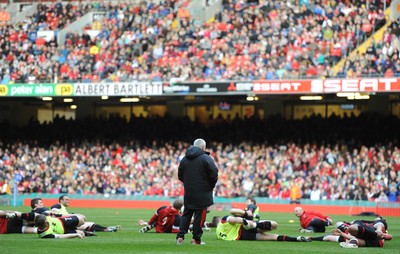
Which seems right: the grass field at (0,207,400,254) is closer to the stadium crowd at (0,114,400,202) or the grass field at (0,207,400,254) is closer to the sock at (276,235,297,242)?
the sock at (276,235,297,242)

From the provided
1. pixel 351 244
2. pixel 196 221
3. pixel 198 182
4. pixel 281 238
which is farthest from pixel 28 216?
pixel 351 244

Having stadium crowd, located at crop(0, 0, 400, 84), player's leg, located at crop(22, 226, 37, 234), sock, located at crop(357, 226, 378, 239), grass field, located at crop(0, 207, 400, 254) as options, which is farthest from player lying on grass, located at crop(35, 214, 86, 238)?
stadium crowd, located at crop(0, 0, 400, 84)

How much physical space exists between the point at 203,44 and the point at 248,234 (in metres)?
26.9

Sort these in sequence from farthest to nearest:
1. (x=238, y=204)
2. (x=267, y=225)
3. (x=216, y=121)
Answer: (x=216, y=121), (x=238, y=204), (x=267, y=225)

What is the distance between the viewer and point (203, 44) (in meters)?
46.2

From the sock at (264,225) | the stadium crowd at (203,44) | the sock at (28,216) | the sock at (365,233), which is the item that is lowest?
the sock at (365,233)

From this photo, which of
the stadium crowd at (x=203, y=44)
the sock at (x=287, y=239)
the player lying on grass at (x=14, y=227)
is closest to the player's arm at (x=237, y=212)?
the sock at (x=287, y=239)

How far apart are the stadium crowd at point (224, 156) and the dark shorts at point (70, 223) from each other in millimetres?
20552

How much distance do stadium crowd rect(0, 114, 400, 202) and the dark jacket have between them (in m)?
21.4

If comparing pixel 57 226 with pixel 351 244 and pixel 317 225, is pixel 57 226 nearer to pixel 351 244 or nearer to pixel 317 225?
pixel 351 244

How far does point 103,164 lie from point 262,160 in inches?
325

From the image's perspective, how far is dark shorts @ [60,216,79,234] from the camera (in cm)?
2039

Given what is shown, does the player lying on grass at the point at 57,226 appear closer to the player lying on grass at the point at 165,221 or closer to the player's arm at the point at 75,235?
the player's arm at the point at 75,235

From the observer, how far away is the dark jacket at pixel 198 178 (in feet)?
60.3
